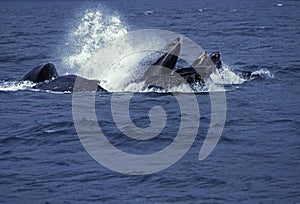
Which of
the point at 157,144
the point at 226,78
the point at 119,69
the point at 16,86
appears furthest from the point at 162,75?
the point at 157,144

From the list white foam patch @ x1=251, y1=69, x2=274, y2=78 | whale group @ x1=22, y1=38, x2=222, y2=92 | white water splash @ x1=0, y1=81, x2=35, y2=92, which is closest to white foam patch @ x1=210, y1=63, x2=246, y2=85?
whale group @ x1=22, y1=38, x2=222, y2=92

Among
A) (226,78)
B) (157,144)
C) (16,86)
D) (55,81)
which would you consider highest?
(157,144)

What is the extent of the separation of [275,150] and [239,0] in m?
114

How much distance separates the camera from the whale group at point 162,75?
22250 millimetres

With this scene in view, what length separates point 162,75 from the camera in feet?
73.4

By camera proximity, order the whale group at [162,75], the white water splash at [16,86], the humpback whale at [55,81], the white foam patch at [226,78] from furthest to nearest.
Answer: the white water splash at [16,86]
the white foam patch at [226,78]
the humpback whale at [55,81]
the whale group at [162,75]

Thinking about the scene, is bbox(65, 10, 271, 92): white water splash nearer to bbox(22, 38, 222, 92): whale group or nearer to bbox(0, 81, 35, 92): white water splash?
bbox(22, 38, 222, 92): whale group

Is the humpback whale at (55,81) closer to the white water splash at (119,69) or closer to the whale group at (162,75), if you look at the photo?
the whale group at (162,75)

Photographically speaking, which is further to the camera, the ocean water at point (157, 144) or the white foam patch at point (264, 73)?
the white foam patch at point (264, 73)

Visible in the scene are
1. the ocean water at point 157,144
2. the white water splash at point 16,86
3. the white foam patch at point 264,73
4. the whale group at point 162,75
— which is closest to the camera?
the ocean water at point 157,144

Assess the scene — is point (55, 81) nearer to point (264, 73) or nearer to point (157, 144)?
point (157, 144)

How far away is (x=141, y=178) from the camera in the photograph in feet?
46.3

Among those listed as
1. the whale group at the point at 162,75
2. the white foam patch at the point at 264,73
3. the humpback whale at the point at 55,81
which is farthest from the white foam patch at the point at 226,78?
the humpback whale at the point at 55,81

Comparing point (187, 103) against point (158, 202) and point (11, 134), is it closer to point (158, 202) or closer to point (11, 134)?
point (11, 134)
